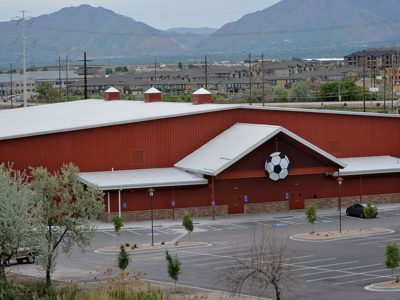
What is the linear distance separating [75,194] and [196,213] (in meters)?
20.9


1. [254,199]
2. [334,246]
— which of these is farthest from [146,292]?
[254,199]

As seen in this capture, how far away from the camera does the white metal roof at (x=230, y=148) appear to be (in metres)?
53.9

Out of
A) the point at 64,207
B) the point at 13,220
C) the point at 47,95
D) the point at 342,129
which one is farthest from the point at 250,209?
the point at 47,95

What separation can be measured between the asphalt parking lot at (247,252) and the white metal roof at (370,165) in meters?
4.55

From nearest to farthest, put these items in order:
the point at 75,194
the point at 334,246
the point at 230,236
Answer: the point at 75,194, the point at 334,246, the point at 230,236

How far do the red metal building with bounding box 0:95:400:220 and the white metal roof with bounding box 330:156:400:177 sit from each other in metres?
0.06

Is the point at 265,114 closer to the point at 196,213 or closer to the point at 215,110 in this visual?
the point at 215,110

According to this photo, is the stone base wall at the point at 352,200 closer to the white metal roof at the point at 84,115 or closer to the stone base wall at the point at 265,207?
the stone base wall at the point at 265,207

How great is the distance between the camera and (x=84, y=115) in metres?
68.8

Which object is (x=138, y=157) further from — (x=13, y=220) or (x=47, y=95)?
(x=47, y=95)

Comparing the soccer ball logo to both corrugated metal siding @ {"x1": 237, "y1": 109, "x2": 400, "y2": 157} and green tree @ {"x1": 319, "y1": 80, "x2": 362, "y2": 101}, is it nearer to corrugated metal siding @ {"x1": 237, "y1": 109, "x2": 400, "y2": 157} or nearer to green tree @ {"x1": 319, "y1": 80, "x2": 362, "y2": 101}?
corrugated metal siding @ {"x1": 237, "y1": 109, "x2": 400, "y2": 157}

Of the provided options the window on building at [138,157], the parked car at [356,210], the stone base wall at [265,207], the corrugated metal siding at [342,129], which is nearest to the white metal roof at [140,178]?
the window on building at [138,157]

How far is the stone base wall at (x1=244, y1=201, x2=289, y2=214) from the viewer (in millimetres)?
55844

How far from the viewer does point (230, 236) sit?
47281mm
